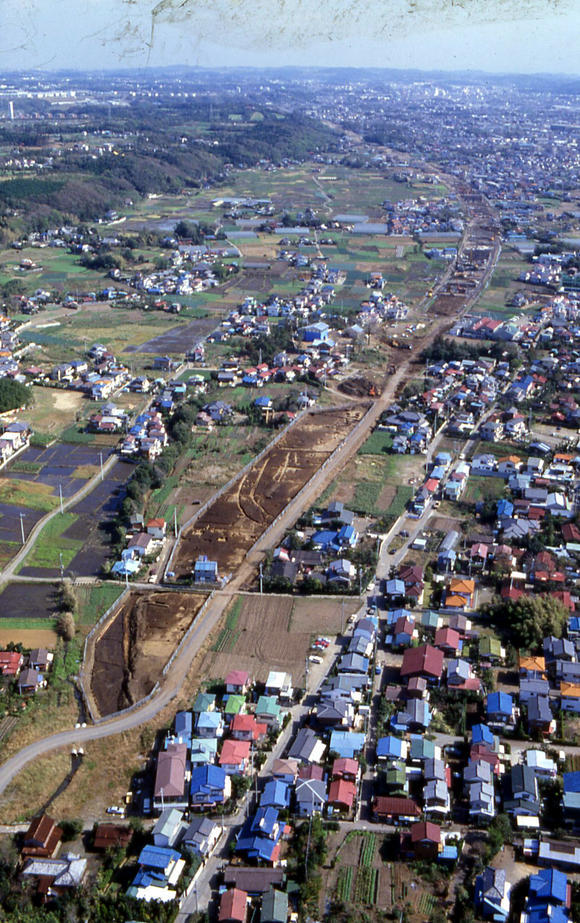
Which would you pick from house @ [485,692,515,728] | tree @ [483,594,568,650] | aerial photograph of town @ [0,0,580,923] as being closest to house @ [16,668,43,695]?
aerial photograph of town @ [0,0,580,923]

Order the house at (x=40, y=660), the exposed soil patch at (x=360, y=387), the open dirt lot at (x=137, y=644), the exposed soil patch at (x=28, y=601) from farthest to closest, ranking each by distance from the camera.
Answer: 1. the exposed soil patch at (x=360, y=387)
2. the exposed soil patch at (x=28, y=601)
3. the house at (x=40, y=660)
4. the open dirt lot at (x=137, y=644)

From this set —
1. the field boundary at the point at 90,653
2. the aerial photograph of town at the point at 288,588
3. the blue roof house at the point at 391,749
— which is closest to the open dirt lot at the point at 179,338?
the aerial photograph of town at the point at 288,588

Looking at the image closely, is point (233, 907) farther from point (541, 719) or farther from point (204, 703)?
point (541, 719)

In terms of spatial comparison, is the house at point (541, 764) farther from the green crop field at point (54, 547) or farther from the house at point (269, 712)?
the green crop field at point (54, 547)

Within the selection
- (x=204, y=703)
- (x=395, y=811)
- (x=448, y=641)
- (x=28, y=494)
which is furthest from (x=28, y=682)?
(x=28, y=494)

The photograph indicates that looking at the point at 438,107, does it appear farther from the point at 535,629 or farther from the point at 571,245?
the point at 535,629

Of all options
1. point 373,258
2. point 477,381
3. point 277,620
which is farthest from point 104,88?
point 277,620

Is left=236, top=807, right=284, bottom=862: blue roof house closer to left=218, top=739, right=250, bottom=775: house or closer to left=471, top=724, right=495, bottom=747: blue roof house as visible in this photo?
left=218, top=739, right=250, bottom=775: house
